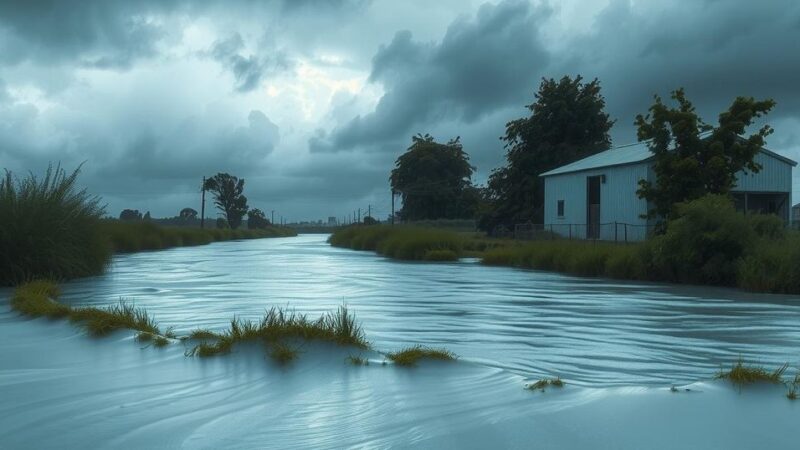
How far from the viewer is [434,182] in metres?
81.1

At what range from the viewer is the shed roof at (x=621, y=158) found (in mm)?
34031

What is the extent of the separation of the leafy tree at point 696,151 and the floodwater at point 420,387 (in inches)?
690

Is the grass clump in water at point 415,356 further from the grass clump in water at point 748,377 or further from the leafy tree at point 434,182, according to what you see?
the leafy tree at point 434,182

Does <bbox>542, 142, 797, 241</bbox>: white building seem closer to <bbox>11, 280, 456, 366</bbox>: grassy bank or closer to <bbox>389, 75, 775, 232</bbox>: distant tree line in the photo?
<bbox>389, 75, 775, 232</bbox>: distant tree line

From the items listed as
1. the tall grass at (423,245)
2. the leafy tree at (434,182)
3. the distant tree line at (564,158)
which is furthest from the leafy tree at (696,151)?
the leafy tree at (434,182)

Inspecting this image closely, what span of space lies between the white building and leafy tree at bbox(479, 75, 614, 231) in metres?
5.97

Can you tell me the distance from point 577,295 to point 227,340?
961cm

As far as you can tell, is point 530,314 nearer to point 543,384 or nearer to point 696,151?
point 543,384

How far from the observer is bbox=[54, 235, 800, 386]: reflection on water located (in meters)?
7.93

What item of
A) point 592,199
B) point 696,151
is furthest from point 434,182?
point 696,151

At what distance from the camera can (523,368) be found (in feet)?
24.2

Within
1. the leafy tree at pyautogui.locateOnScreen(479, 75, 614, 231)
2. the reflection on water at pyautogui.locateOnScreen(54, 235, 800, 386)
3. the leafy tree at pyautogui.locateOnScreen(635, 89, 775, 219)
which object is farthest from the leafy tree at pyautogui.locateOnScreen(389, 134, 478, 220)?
the reflection on water at pyautogui.locateOnScreen(54, 235, 800, 386)

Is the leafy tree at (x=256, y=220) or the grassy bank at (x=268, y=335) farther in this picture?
the leafy tree at (x=256, y=220)

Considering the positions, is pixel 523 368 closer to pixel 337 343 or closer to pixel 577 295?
pixel 337 343
